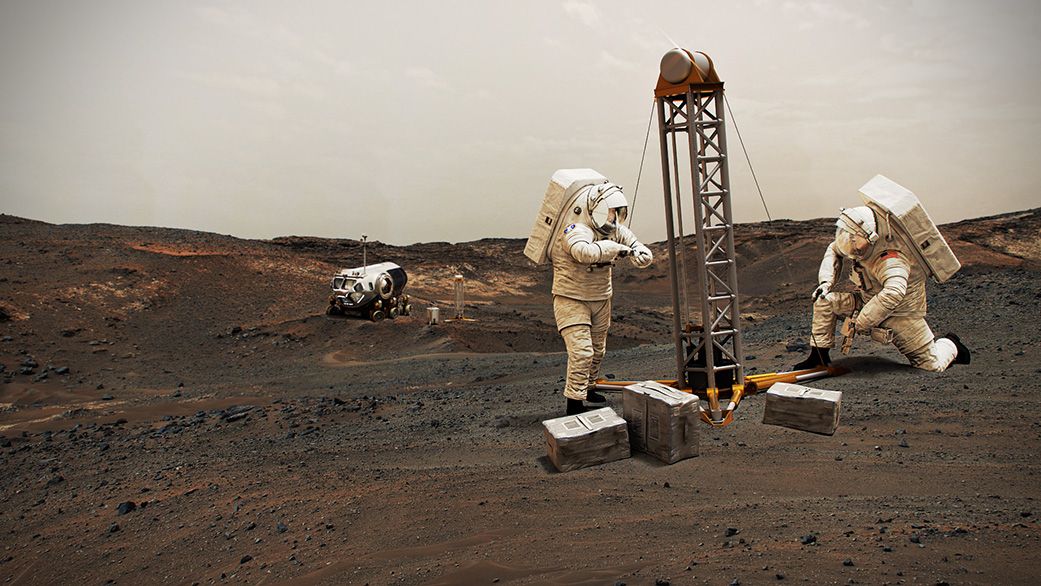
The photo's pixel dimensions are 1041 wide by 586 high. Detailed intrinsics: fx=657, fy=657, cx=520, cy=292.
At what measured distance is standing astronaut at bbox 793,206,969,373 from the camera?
801cm

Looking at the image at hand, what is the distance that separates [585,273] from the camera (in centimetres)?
735

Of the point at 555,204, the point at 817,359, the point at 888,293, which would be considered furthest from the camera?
the point at 817,359

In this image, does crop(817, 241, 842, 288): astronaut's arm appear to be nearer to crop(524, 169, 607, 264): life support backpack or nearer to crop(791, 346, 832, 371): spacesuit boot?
crop(791, 346, 832, 371): spacesuit boot

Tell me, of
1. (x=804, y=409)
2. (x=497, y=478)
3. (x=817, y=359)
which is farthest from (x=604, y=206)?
(x=817, y=359)

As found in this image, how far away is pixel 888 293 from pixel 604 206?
12.0 ft

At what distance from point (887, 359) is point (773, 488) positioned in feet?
16.1

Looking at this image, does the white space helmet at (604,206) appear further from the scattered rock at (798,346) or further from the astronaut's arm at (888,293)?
the scattered rock at (798,346)

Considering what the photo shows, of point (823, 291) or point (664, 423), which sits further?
point (823, 291)

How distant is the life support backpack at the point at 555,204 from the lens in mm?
7453

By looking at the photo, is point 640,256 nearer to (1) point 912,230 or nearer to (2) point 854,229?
(2) point 854,229

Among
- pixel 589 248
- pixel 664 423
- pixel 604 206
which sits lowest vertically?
pixel 664 423

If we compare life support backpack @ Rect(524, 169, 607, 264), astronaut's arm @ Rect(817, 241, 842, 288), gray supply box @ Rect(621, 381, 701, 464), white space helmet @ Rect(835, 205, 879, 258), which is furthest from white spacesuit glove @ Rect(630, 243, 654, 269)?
astronaut's arm @ Rect(817, 241, 842, 288)

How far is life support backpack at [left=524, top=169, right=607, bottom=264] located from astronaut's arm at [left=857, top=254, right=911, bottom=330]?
365 centimetres

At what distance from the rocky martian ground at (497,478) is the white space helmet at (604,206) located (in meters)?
2.42
